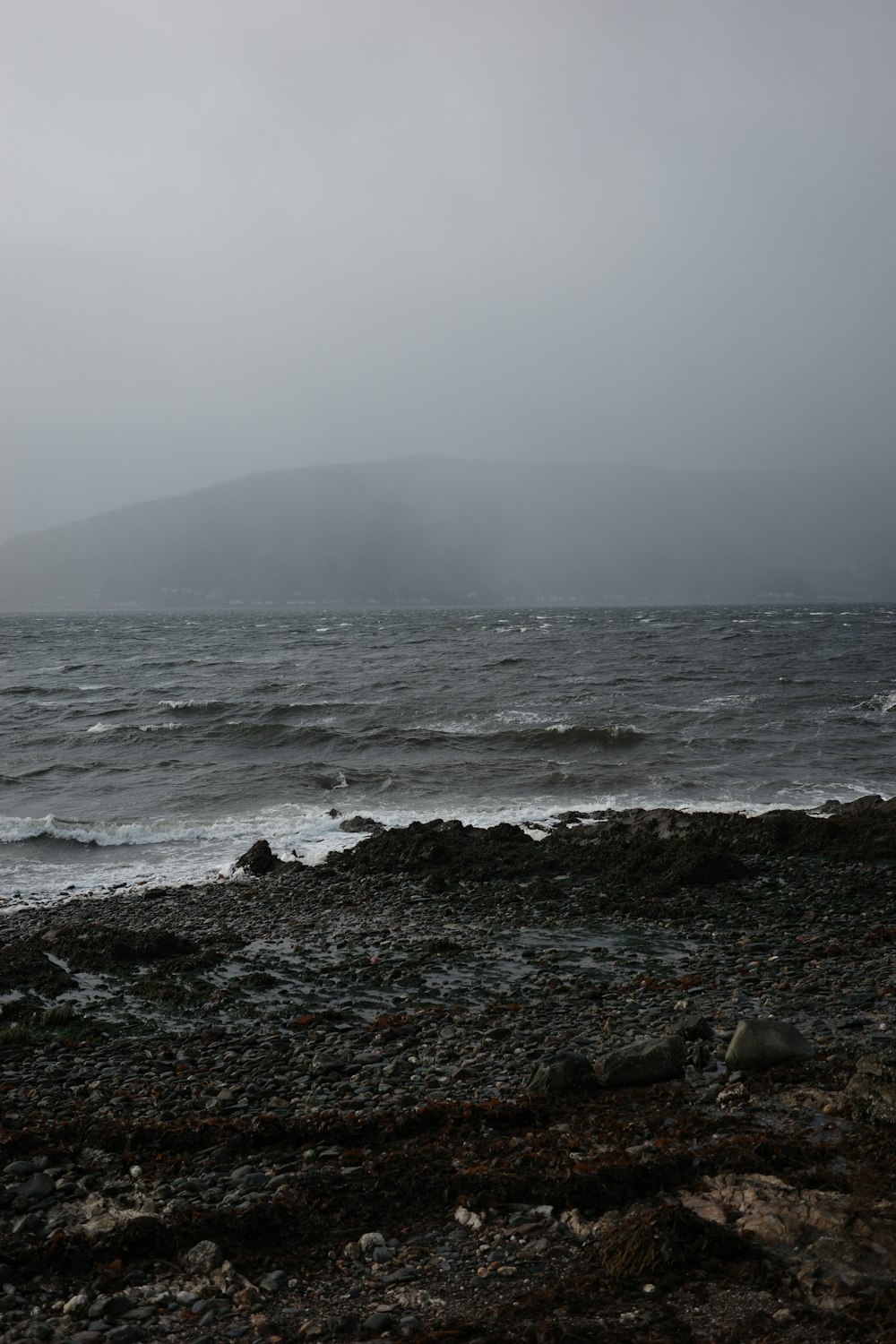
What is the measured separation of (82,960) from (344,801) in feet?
37.0

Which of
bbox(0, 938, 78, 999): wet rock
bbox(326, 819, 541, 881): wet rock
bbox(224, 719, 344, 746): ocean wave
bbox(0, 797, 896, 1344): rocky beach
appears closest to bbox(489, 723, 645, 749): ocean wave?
bbox(224, 719, 344, 746): ocean wave

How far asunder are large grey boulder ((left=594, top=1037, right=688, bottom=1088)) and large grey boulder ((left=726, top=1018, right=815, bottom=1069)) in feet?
1.57

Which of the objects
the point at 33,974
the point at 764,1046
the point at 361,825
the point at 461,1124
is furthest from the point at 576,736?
the point at 461,1124

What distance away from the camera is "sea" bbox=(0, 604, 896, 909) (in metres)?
20.0

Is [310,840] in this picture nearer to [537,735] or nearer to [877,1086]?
[537,735]

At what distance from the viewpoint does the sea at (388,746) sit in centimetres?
1997

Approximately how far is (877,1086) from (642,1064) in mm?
1850

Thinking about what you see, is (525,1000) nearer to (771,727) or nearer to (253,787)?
(253,787)

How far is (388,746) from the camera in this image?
97.8 ft

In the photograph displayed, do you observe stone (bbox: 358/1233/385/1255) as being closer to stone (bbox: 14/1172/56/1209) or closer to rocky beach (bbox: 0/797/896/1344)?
rocky beach (bbox: 0/797/896/1344)

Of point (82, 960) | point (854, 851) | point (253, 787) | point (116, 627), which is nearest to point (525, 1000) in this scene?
point (82, 960)

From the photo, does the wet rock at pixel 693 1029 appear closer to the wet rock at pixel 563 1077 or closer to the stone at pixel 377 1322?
the wet rock at pixel 563 1077

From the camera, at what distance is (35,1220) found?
5.66 metres

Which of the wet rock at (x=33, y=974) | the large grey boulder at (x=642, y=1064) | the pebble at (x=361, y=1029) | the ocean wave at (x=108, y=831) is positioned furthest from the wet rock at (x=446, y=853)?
the large grey boulder at (x=642, y=1064)
